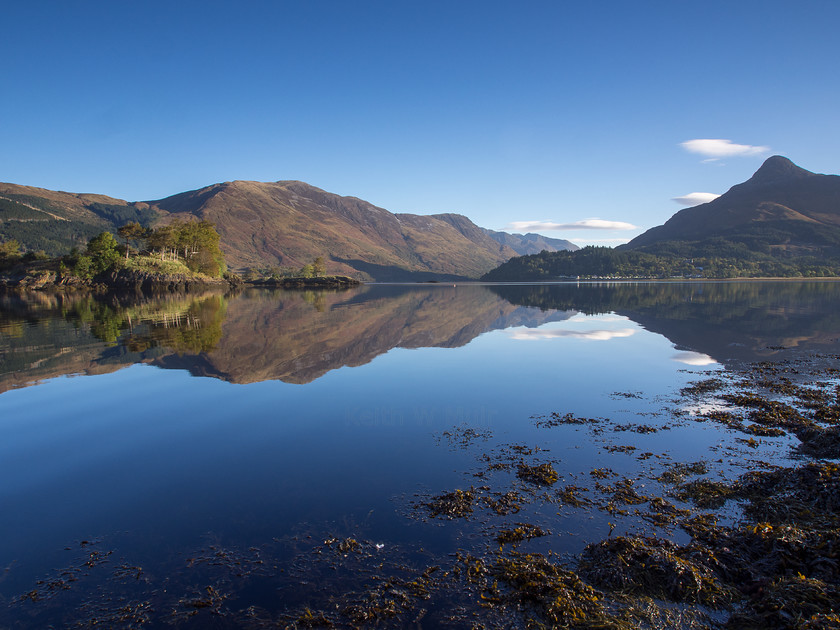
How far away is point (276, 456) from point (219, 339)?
22.8 metres

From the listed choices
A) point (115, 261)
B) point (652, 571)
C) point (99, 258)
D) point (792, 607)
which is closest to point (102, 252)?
point (99, 258)

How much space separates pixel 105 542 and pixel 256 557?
3060 millimetres

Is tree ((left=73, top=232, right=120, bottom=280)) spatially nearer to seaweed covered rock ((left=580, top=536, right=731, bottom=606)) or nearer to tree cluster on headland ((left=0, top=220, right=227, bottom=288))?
tree cluster on headland ((left=0, top=220, right=227, bottom=288))

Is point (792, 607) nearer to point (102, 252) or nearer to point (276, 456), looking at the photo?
point (276, 456)

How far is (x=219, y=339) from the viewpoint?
31.8 metres

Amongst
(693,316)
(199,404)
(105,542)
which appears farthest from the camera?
(693,316)

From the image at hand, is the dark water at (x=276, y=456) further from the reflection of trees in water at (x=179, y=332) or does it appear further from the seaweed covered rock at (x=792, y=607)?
the seaweed covered rock at (x=792, y=607)

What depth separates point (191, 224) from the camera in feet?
427

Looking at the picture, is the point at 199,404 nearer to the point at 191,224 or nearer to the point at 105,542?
the point at 105,542

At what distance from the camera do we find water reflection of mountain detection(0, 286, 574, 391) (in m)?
22.9

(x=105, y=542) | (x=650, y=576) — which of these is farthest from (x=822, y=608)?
(x=105, y=542)

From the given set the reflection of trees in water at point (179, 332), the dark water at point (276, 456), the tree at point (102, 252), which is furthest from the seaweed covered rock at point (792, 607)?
the tree at point (102, 252)

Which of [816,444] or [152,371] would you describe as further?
[152,371]

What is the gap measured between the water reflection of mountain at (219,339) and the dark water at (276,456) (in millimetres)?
315
